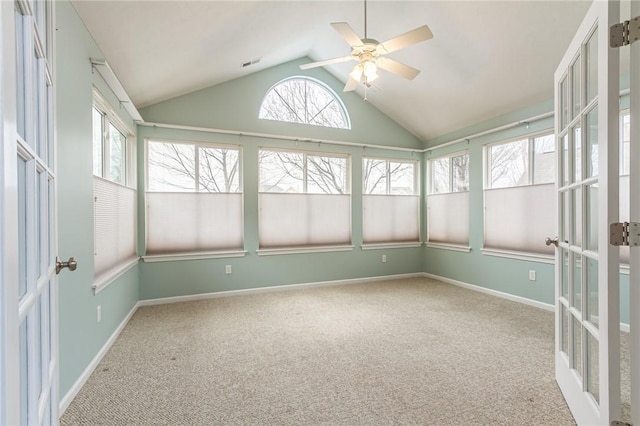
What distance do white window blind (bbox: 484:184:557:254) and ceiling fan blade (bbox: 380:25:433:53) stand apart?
254 cm

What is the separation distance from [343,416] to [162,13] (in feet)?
10.2

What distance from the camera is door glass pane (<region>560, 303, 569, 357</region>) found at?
1.87 meters

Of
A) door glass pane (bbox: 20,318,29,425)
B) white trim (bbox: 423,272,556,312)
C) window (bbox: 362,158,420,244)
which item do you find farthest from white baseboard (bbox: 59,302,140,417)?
white trim (bbox: 423,272,556,312)

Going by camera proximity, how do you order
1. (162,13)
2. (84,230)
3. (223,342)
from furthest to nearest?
(223,342) < (162,13) < (84,230)

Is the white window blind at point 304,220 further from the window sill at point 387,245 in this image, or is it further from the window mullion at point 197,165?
the window mullion at point 197,165

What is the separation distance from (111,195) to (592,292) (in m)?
3.64

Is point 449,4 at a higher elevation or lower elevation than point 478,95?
higher

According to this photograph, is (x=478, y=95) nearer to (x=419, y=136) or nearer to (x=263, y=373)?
(x=419, y=136)

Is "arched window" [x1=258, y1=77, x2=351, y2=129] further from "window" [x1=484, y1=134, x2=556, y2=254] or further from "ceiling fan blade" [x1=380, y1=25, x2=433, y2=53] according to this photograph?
"ceiling fan blade" [x1=380, y1=25, x2=433, y2=53]

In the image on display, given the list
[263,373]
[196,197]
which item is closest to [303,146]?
[196,197]

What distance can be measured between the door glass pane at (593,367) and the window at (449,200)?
3.36m

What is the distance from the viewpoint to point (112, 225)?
2891 mm

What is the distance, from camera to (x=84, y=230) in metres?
2.18

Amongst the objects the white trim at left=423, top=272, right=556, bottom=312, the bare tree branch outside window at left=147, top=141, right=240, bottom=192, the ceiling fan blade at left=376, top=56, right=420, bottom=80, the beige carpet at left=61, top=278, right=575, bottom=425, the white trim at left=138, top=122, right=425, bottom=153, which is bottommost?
the beige carpet at left=61, top=278, right=575, bottom=425
